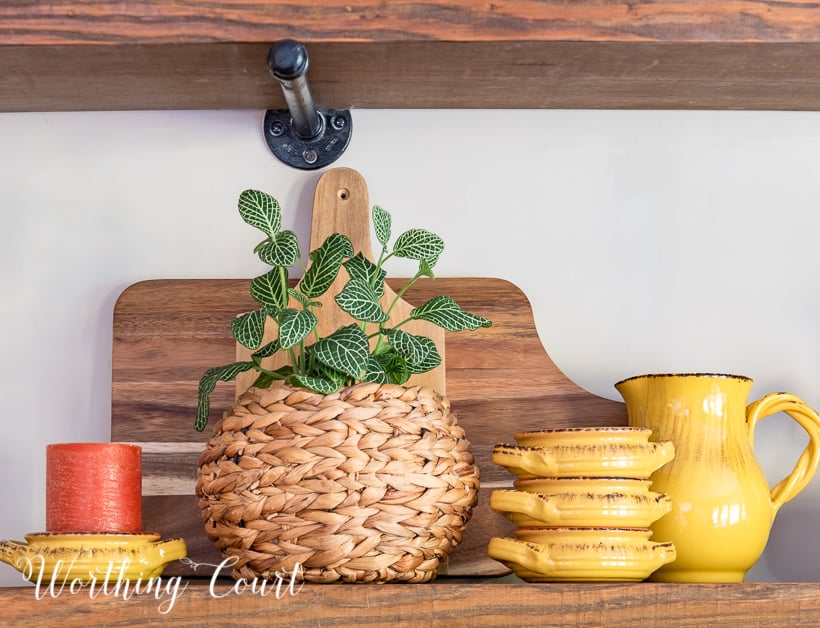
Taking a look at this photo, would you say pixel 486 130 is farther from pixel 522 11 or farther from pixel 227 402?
pixel 227 402

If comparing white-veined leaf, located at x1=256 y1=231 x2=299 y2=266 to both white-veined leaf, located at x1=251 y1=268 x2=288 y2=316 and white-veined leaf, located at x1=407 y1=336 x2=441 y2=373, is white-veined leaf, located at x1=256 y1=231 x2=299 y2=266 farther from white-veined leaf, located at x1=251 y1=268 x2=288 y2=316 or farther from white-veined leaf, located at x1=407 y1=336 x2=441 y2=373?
white-veined leaf, located at x1=407 y1=336 x2=441 y2=373

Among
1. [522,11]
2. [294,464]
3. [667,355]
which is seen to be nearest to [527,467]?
[294,464]

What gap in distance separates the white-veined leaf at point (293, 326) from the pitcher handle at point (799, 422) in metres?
0.48

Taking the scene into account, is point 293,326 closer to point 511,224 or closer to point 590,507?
point 590,507

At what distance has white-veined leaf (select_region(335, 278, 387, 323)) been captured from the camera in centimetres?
97

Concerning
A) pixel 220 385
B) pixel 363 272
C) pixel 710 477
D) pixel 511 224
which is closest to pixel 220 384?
pixel 220 385

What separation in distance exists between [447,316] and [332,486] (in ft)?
0.69

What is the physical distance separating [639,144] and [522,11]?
314 millimetres

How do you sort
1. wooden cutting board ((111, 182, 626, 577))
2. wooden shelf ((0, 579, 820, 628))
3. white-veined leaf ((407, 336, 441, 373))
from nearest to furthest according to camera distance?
wooden shelf ((0, 579, 820, 628)) → white-veined leaf ((407, 336, 441, 373)) → wooden cutting board ((111, 182, 626, 577))

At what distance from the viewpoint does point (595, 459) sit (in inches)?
38.6

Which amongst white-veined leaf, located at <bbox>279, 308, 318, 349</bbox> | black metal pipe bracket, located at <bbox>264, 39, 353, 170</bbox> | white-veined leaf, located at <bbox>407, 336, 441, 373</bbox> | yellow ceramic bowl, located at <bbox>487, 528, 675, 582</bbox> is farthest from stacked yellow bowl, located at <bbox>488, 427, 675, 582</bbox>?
black metal pipe bracket, located at <bbox>264, 39, 353, 170</bbox>

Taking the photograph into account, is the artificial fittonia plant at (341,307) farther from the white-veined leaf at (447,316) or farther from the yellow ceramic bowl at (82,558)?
the yellow ceramic bowl at (82,558)

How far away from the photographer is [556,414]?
47.6 inches

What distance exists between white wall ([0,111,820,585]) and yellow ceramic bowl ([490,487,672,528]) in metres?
0.30
